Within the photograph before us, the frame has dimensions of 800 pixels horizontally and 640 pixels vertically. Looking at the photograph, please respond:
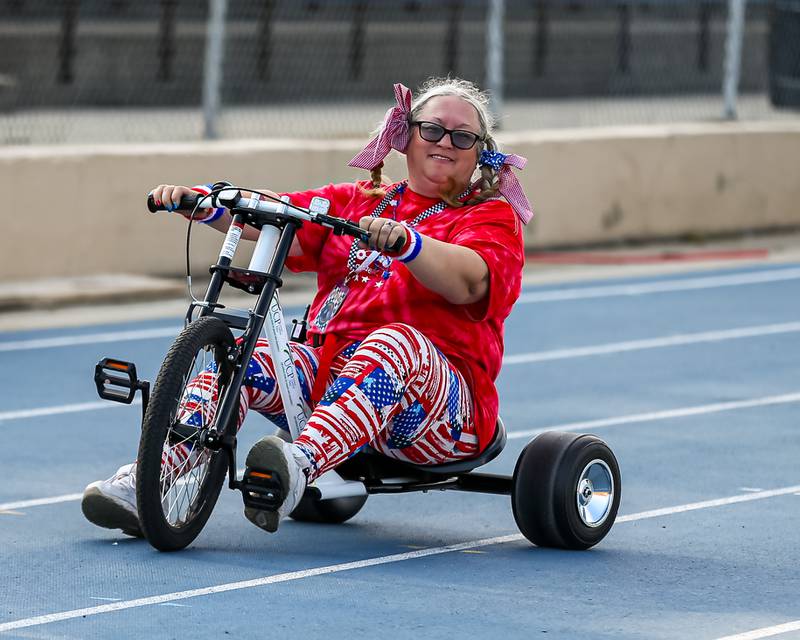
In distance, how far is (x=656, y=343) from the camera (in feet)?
33.6

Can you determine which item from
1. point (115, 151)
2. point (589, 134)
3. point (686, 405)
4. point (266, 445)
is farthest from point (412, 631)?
point (589, 134)

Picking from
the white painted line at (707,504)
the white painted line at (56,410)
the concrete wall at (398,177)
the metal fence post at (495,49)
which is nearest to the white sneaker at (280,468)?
the white painted line at (707,504)

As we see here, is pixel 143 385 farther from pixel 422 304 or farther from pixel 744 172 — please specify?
pixel 744 172

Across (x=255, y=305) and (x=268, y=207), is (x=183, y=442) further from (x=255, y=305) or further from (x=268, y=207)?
(x=268, y=207)

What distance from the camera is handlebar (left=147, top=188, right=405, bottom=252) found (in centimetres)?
504

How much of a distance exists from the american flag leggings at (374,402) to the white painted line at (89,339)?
4543 millimetres

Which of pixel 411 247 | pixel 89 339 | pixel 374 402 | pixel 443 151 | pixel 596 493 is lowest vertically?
pixel 89 339

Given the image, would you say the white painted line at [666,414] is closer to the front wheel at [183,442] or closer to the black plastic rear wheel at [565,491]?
the black plastic rear wheel at [565,491]

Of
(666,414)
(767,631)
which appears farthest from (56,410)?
(767,631)

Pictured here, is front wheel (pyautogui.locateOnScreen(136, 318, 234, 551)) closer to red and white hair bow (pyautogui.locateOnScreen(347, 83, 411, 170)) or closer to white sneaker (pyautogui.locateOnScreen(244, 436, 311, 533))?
white sneaker (pyautogui.locateOnScreen(244, 436, 311, 533))

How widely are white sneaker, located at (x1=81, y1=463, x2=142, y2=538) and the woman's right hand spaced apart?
2.63 feet

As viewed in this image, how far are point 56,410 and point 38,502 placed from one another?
192 centimetres

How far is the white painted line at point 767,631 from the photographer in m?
4.68

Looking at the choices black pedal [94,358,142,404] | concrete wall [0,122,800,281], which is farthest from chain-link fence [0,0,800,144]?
black pedal [94,358,142,404]
